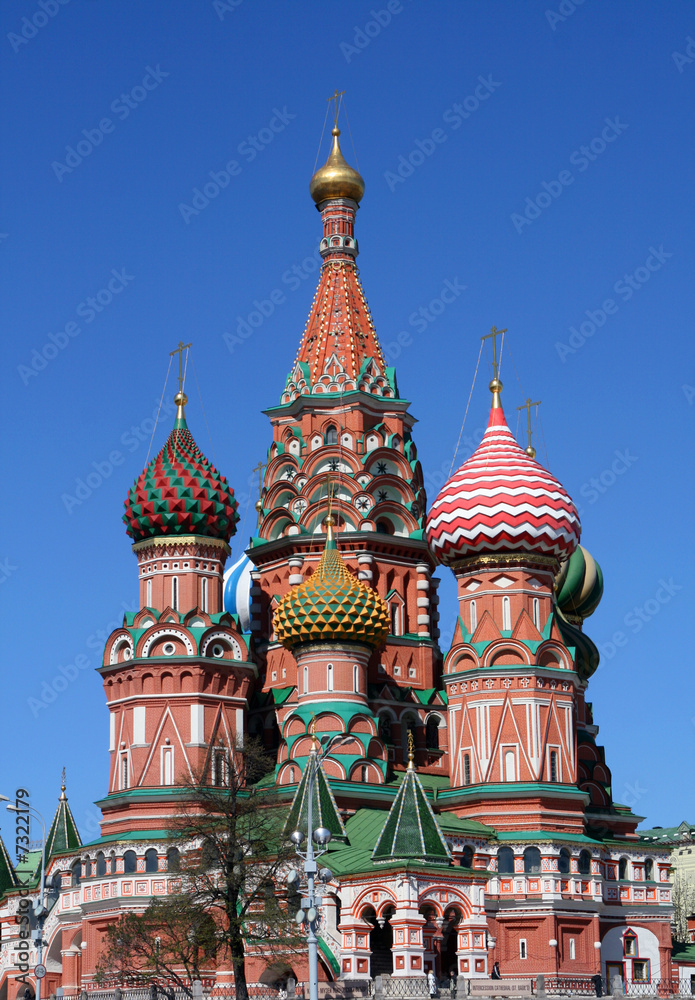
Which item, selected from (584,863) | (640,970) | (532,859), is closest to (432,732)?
(532,859)

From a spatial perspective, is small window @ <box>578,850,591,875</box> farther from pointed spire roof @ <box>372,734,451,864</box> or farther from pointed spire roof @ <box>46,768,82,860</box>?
pointed spire roof @ <box>46,768,82,860</box>

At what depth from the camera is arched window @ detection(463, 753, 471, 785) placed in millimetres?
45344

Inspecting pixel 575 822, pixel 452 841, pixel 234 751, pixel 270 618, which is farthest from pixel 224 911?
pixel 270 618

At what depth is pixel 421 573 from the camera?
50219 mm

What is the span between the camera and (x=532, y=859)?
143 ft

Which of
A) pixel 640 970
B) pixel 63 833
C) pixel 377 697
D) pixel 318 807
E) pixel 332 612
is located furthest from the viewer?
pixel 63 833

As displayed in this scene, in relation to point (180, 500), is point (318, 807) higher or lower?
lower

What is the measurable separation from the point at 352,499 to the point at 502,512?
5.47 metres

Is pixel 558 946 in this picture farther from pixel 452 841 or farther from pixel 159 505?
pixel 159 505

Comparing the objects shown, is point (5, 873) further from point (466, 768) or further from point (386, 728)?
point (466, 768)

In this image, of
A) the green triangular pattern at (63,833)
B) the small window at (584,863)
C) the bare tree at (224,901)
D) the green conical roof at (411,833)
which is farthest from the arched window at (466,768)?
the green triangular pattern at (63,833)

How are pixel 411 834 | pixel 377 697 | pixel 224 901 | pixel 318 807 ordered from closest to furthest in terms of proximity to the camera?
pixel 224 901
pixel 411 834
pixel 318 807
pixel 377 697

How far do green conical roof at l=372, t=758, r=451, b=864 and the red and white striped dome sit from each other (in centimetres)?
840

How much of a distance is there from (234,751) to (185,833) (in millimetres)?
3391
